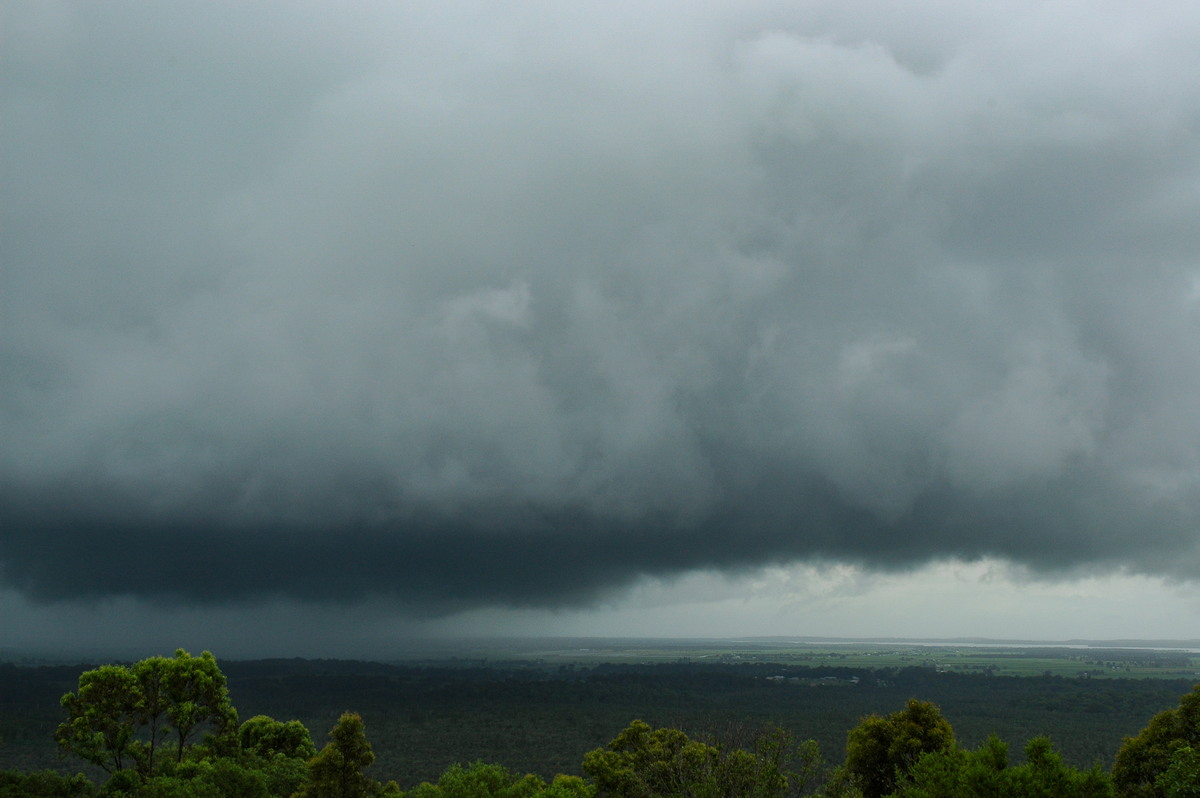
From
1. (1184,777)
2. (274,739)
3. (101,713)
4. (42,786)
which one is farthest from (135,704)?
(1184,777)

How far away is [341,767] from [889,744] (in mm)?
35675

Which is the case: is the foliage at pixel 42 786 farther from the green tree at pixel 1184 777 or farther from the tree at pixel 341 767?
the green tree at pixel 1184 777

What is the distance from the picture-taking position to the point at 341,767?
5000cm

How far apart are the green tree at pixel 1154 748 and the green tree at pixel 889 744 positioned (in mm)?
9631

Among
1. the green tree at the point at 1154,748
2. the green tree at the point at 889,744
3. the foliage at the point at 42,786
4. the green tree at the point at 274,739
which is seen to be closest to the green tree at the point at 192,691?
the foliage at the point at 42,786

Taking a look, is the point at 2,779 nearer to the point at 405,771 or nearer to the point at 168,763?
the point at 168,763

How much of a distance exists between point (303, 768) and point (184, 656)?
12319 millimetres

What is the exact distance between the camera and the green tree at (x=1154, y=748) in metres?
45.5

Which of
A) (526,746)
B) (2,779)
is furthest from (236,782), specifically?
(526,746)

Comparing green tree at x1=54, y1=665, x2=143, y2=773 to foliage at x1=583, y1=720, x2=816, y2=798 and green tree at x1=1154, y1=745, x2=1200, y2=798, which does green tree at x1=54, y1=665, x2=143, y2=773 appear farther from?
green tree at x1=1154, y1=745, x2=1200, y2=798

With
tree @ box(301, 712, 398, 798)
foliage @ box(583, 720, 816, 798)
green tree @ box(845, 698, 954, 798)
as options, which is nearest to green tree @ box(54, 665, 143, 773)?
tree @ box(301, 712, 398, 798)

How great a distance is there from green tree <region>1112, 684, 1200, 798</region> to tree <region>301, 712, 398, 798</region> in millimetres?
45516

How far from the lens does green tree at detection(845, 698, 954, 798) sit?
52.6 m

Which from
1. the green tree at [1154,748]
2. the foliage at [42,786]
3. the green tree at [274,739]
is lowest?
the green tree at [274,739]
